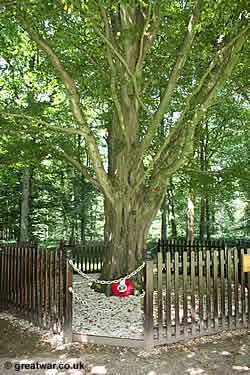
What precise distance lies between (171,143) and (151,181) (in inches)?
45.3

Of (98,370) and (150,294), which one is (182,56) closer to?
(150,294)

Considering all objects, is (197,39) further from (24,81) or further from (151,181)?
(24,81)

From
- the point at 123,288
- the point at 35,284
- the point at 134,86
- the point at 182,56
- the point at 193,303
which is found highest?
the point at 182,56

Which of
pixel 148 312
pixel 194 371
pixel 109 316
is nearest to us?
pixel 194 371

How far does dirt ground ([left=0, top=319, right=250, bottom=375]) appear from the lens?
3631 millimetres

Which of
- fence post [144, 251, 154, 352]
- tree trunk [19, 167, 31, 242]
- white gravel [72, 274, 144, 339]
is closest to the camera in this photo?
fence post [144, 251, 154, 352]

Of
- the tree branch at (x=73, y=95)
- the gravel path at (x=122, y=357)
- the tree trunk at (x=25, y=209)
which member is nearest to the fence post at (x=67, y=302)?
the gravel path at (x=122, y=357)

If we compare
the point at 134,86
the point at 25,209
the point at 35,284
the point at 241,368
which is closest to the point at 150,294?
the point at 241,368

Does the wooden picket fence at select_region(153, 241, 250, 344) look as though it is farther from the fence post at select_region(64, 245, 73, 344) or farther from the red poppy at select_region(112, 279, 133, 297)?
the fence post at select_region(64, 245, 73, 344)

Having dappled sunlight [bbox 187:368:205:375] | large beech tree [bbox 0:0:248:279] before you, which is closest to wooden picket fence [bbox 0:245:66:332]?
dappled sunlight [bbox 187:368:205:375]

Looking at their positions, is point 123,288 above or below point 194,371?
above

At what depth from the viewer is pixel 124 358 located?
396 cm

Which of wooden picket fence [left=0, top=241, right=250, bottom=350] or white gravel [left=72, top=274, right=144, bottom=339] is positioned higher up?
wooden picket fence [left=0, top=241, right=250, bottom=350]

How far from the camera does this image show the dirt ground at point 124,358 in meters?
3.63
